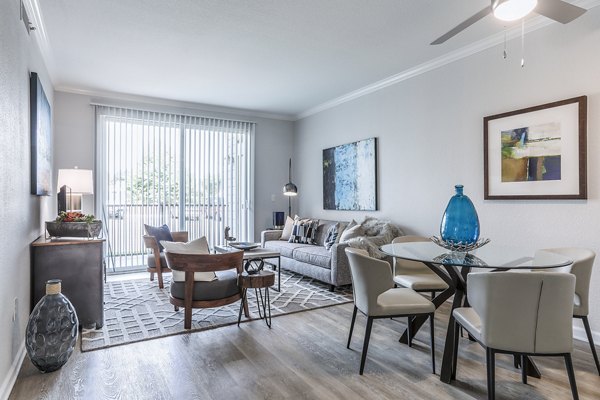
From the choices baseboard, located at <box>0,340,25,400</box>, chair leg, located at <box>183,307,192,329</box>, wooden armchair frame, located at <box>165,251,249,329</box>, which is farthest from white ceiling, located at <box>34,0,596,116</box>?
baseboard, located at <box>0,340,25,400</box>

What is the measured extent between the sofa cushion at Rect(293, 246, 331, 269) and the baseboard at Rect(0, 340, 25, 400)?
3102 millimetres

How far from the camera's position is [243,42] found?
3.78m

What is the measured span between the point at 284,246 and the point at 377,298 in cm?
324

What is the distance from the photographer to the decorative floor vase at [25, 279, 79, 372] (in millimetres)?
2412

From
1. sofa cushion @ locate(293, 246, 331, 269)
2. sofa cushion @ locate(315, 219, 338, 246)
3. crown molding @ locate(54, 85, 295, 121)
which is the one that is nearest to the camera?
sofa cushion @ locate(293, 246, 331, 269)

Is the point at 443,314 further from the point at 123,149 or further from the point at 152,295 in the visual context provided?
the point at 123,149

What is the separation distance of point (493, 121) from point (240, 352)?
10.9ft

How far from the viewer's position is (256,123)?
22.8ft

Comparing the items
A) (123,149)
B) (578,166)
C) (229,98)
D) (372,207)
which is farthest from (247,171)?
(578,166)

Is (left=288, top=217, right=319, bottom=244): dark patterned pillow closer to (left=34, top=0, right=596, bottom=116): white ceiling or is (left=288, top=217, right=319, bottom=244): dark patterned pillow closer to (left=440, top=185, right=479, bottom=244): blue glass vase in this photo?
(left=34, top=0, right=596, bottom=116): white ceiling

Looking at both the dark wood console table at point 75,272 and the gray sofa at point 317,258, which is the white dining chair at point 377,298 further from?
the dark wood console table at point 75,272

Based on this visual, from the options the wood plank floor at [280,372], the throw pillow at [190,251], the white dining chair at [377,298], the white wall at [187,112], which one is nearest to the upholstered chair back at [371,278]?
the white dining chair at [377,298]

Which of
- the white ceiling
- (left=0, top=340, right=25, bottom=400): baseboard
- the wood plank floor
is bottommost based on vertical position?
the wood plank floor

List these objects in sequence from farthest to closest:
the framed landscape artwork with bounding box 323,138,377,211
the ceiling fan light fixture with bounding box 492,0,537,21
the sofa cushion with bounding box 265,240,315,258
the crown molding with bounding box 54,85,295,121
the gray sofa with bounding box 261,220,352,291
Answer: the crown molding with bounding box 54,85,295,121, the sofa cushion with bounding box 265,240,315,258, the framed landscape artwork with bounding box 323,138,377,211, the gray sofa with bounding box 261,220,352,291, the ceiling fan light fixture with bounding box 492,0,537,21
